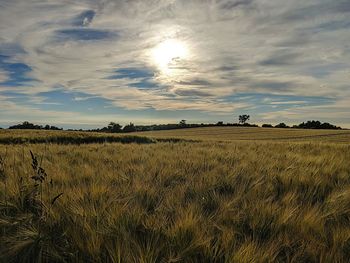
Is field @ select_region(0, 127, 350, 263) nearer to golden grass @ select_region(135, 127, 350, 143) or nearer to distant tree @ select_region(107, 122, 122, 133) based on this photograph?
golden grass @ select_region(135, 127, 350, 143)

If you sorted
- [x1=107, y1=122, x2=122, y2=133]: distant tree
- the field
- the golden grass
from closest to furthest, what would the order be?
the field, the golden grass, [x1=107, y1=122, x2=122, y2=133]: distant tree

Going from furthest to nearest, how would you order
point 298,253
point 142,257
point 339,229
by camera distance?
1. point 339,229
2. point 298,253
3. point 142,257

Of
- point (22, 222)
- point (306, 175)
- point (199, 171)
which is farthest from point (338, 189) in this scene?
point (22, 222)

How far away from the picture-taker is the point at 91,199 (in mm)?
3191

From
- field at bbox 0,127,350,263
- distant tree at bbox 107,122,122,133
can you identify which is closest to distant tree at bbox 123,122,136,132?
distant tree at bbox 107,122,122,133

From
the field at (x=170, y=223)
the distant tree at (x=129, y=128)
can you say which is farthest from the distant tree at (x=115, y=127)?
the field at (x=170, y=223)

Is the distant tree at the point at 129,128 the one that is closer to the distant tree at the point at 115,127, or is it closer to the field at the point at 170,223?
the distant tree at the point at 115,127

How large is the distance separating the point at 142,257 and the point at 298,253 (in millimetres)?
1068

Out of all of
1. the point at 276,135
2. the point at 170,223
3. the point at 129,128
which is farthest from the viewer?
the point at 129,128

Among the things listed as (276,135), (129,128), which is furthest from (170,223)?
(129,128)

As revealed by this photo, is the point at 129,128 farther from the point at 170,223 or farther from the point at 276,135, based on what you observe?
the point at 170,223

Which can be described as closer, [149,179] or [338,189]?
[338,189]

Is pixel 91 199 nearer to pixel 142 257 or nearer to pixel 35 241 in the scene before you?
pixel 35 241

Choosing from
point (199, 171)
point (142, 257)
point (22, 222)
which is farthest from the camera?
point (199, 171)
